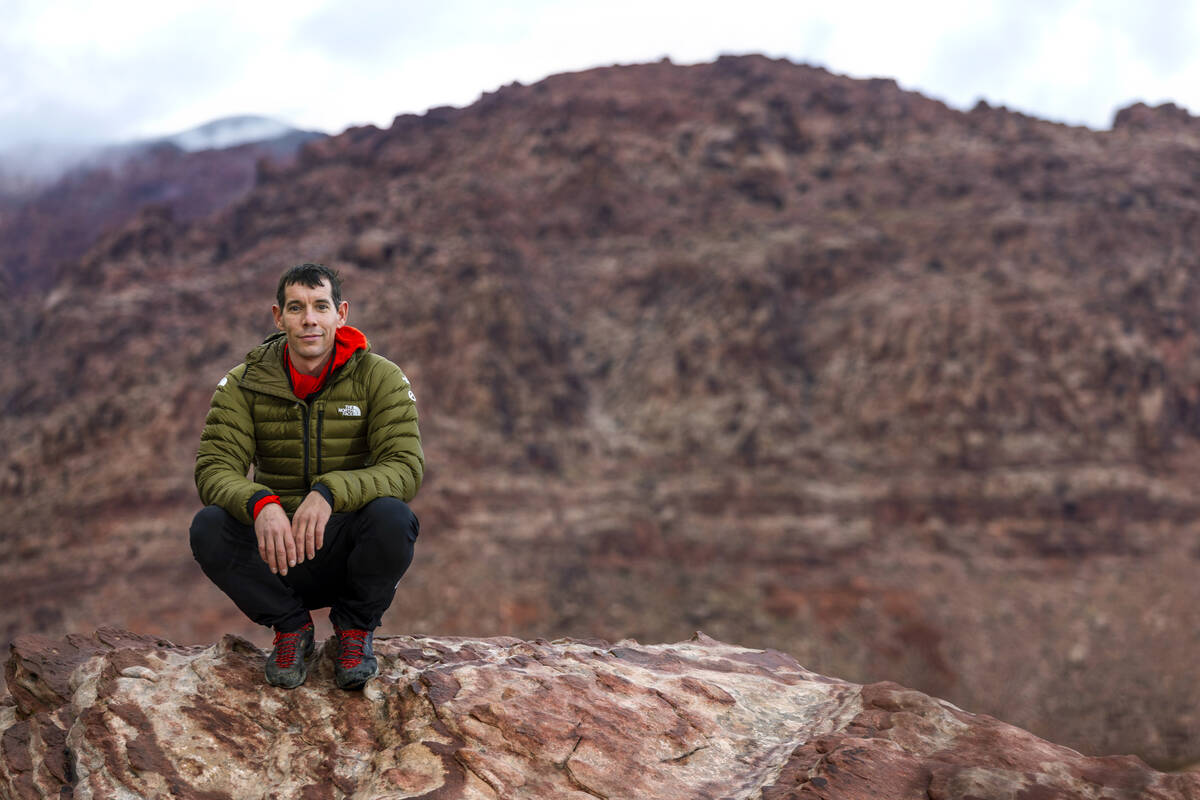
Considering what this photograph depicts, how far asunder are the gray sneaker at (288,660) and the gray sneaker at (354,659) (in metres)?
0.18

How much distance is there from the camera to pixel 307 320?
3.98m

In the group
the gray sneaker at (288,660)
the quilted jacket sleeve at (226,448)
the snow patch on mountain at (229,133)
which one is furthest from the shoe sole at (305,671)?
the snow patch on mountain at (229,133)

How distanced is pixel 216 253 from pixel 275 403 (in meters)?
38.1

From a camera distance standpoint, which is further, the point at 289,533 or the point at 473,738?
the point at 473,738

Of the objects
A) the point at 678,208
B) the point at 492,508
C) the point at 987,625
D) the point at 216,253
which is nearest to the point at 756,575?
the point at 987,625

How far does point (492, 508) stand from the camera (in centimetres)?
2828

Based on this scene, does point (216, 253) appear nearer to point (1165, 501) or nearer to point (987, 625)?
point (987, 625)

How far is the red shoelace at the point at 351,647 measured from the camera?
4191 mm

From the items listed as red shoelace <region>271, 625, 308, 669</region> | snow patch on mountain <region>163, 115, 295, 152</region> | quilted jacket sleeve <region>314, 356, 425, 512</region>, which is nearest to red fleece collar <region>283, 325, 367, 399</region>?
quilted jacket sleeve <region>314, 356, 425, 512</region>

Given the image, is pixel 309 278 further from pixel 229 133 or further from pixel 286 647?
pixel 229 133

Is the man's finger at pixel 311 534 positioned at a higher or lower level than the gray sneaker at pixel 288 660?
higher

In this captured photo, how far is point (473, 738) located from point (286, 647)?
3.30ft

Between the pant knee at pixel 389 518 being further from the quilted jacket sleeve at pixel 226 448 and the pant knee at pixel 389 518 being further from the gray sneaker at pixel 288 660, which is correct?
the gray sneaker at pixel 288 660

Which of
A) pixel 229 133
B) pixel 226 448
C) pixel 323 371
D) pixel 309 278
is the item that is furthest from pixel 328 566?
pixel 229 133
